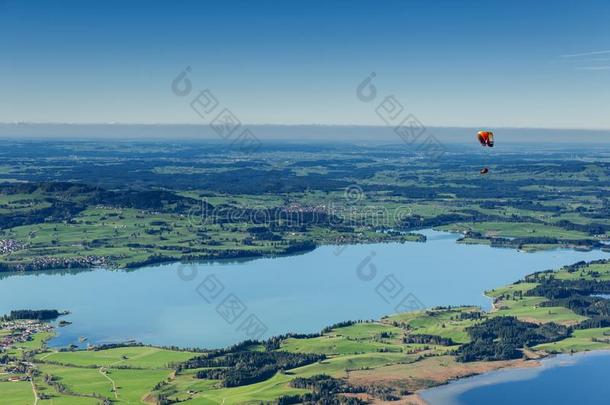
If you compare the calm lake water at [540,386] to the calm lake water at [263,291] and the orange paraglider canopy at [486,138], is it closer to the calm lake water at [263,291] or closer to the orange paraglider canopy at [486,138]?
the calm lake water at [263,291]

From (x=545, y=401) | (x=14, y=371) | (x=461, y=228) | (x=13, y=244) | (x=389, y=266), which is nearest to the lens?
(x=545, y=401)

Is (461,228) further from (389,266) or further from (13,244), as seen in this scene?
(13,244)

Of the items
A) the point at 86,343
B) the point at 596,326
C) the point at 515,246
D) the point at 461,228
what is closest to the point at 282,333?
the point at 86,343

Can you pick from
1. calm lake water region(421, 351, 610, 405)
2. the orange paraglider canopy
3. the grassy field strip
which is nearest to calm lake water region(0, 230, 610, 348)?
the grassy field strip

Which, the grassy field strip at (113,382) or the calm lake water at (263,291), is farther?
the calm lake water at (263,291)

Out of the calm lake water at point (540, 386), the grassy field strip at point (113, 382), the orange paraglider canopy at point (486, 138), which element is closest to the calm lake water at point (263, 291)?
the grassy field strip at point (113, 382)

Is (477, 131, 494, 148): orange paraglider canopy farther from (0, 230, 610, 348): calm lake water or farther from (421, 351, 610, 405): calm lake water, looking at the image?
(0, 230, 610, 348): calm lake water
